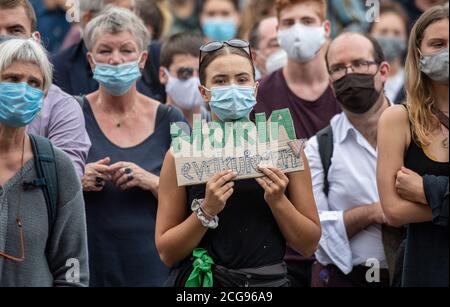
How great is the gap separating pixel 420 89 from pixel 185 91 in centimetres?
261

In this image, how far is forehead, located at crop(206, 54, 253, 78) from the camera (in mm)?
5473

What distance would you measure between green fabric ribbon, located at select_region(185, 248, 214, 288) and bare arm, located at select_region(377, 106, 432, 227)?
879 mm

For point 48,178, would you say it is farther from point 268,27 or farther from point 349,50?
point 268,27

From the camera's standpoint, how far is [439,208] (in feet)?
16.6

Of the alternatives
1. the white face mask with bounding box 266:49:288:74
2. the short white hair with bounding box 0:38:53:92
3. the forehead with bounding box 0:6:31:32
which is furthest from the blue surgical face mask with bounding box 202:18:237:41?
the short white hair with bounding box 0:38:53:92

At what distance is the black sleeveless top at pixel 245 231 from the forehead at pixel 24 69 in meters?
0.96

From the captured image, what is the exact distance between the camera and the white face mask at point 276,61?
8.55 m

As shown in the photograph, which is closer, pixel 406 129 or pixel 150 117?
pixel 406 129

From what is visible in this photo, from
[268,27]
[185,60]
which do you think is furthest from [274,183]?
[268,27]

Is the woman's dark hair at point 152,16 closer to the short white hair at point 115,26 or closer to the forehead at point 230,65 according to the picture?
the short white hair at point 115,26

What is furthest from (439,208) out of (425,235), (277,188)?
(277,188)

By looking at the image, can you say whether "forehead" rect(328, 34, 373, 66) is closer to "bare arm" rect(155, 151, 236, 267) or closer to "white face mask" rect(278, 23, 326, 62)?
"white face mask" rect(278, 23, 326, 62)
